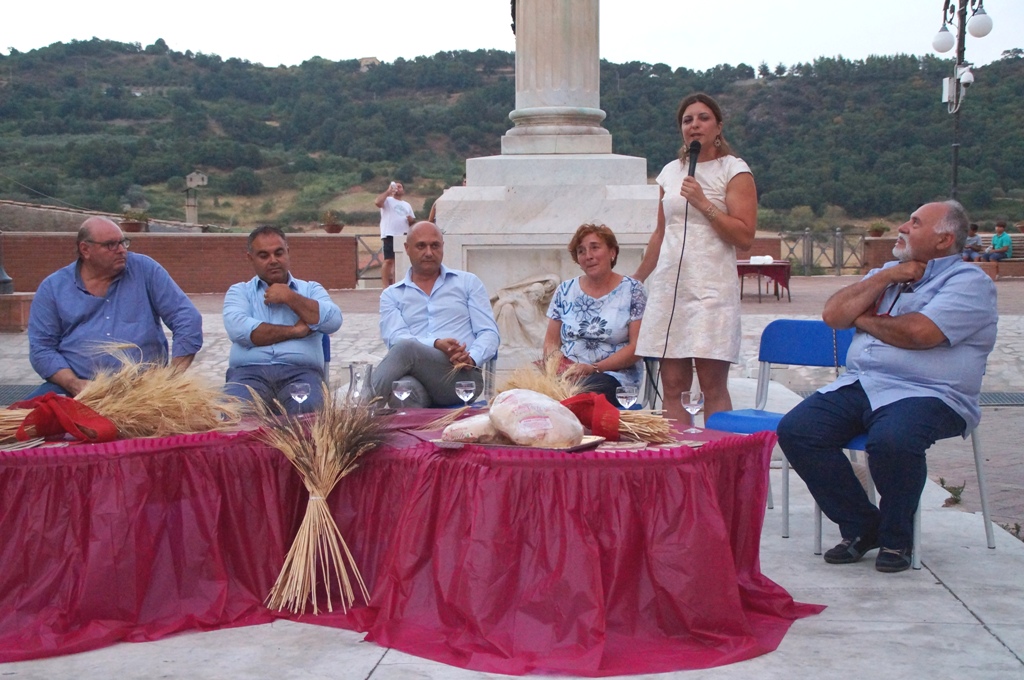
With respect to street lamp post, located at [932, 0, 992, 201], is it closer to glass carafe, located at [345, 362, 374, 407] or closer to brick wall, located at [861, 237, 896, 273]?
brick wall, located at [861, 237, 896, 273]

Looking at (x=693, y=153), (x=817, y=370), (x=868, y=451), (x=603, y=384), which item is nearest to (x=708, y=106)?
(x=693, y=153)

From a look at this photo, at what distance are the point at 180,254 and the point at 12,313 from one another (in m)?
8.60

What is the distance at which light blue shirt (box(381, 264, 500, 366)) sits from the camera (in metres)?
5.39

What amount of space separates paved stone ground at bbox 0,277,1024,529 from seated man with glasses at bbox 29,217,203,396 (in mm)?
325

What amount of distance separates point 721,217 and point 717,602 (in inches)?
83.4

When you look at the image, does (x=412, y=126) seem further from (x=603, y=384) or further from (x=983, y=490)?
(x=983, y=490)

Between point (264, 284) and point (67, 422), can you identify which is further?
point (264, 284)

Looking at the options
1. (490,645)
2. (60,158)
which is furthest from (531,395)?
(60,158)

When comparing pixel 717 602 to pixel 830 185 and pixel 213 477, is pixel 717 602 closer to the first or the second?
pixel 213 477

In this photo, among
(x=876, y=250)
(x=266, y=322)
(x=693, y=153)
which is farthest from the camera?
(x=876, y=250)

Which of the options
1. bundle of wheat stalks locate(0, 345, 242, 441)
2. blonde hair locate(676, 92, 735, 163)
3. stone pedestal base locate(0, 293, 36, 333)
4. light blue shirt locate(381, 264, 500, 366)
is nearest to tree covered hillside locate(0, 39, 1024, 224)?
stone pedestal base locate(0, 293, 36, 333)

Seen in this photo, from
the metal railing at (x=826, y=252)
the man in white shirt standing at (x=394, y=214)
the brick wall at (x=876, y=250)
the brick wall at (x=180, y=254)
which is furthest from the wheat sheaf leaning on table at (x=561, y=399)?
the brick wall at (x=876, y=250)

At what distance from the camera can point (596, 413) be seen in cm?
319

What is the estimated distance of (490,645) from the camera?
296 centimetres
